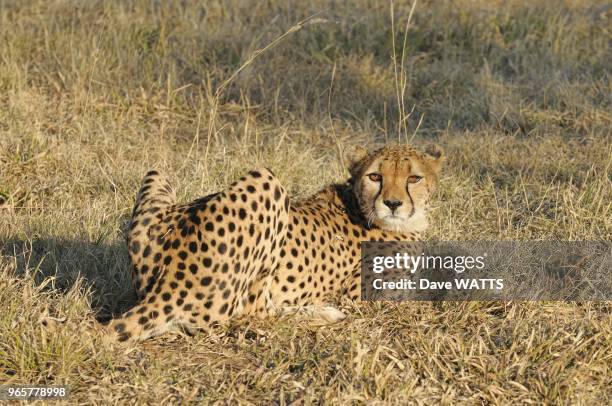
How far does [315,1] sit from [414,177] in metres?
4.29

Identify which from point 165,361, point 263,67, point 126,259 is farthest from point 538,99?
point 165,361

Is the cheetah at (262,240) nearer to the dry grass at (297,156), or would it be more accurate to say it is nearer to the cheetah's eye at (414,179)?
the cheetah's eye at (414,179)

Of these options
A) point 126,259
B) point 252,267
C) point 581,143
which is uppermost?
point 252,267

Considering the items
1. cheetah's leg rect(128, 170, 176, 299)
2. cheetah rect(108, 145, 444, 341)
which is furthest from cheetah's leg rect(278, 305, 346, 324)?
cheetah's leg rect(128, 170, 176, 299)

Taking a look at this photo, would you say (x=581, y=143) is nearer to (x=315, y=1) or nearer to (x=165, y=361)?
(x=315, y=1)

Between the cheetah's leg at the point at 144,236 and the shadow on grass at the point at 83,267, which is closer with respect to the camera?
the cheetah's leg at the point at 144,236

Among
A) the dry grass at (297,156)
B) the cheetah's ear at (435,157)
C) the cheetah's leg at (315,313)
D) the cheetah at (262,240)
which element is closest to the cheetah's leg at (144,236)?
the cheetah at (262,240)

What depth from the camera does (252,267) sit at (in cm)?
375

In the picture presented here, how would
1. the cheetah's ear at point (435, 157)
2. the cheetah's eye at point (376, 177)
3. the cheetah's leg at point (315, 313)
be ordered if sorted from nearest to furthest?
the cheetah's leg at point (315, 313)
the cheetah's eye at point (376, 177)
the cheetah's ear at point (435, 157)

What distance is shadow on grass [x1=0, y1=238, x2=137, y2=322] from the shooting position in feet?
13.7

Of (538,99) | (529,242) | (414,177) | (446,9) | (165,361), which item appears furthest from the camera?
(446,9)

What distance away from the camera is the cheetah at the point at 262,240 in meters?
3.62

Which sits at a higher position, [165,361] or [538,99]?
[165,361]

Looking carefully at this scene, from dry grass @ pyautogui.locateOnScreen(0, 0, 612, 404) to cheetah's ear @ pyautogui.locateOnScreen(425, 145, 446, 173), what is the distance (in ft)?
1.67
